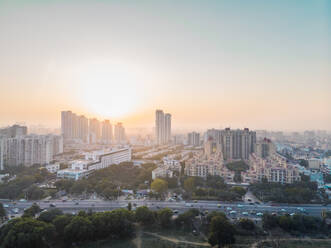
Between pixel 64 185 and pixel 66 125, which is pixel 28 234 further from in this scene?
pixel 66 125

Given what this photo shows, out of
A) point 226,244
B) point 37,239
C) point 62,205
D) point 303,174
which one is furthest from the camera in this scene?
point 303,174

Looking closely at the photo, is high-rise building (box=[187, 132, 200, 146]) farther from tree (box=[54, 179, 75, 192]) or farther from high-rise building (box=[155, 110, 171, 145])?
tree (box=[54, 179, 75, 192])

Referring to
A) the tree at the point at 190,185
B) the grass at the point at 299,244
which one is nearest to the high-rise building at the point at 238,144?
the tree at the point at 190,185

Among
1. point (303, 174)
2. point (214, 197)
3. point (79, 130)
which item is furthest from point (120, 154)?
point (79, 130)

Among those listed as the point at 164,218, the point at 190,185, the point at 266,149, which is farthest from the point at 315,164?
the point at 164,218

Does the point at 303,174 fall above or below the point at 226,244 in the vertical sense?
above

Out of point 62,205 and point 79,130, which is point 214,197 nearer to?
point 62,205

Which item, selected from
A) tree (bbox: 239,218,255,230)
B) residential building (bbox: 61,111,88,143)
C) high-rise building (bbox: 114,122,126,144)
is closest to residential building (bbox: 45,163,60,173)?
tree (bbox: 239,218,255,230)
